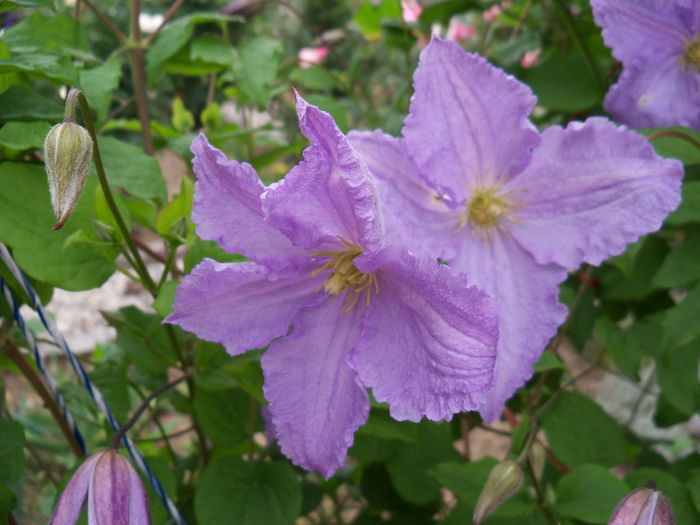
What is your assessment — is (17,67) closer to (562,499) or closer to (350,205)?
(350,205)

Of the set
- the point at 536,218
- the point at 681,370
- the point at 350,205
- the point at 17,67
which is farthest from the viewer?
the point at 681,370

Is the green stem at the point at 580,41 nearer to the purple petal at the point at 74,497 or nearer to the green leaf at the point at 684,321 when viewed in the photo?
the green leaf at the point at 684,321

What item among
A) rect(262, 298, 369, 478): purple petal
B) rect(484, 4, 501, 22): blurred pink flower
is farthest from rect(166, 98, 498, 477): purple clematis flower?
rect(484, 4, 501, 22): blurred pink flower

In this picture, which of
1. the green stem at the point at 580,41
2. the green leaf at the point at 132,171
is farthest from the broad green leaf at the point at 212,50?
the green stem at the point at 580,41

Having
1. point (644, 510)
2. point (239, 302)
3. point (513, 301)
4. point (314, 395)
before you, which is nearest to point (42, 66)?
point (239, 302)

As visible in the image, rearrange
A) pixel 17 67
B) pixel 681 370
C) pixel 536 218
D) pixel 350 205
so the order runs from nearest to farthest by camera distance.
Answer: pixel 350 205 < pixel 17 67 < pixel 536 218 < pixel 681 370

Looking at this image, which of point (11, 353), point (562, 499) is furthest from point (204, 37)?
point (562, 499)

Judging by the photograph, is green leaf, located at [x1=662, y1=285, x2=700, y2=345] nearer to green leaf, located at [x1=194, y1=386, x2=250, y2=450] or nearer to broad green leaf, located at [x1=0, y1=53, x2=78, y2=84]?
green leaf, located at [x1=194, y1=386, x2=250, y2=450]

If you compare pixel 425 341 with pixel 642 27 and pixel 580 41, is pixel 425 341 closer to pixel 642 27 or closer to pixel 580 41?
pixel 642 27
